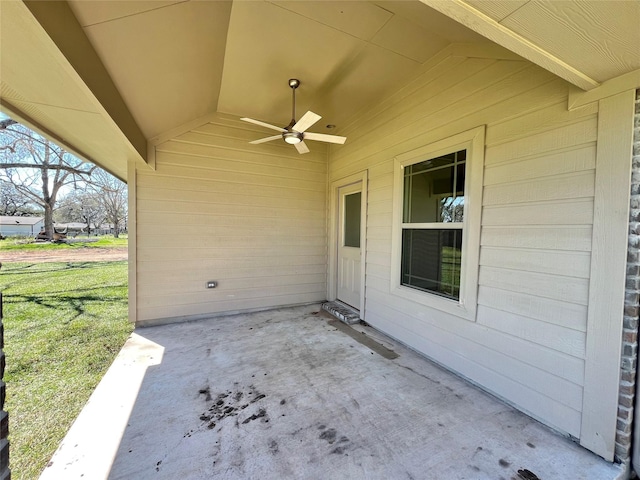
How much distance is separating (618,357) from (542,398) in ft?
1.89

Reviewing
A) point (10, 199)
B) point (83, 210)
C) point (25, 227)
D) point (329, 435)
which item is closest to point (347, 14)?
point (329, 435)

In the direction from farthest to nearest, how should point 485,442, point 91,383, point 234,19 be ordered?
point 91,383 < point 234,19 < point 485,442

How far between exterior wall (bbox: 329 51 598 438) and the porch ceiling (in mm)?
314

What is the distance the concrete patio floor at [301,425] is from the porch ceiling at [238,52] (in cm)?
221

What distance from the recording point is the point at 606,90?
152 centimetres

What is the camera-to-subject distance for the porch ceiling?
111cm

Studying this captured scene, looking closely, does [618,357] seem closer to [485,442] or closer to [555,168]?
[485,442]

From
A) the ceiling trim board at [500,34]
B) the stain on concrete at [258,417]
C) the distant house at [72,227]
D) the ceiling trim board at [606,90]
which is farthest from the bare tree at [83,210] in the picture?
the ceiling trim board at [606,90]

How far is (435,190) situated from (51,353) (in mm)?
4569

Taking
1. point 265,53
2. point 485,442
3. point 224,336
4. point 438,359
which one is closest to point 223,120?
point 265,53

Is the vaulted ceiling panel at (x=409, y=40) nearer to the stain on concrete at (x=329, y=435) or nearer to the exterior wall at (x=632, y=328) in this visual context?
the exterior wall at (x=632, y=328)

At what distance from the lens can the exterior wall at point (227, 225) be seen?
367 centimetres

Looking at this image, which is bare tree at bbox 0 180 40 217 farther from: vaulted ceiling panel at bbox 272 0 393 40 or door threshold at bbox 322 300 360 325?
vaulted ceiling panel at bbox 272 0 393 40

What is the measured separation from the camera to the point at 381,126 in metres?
3.37
